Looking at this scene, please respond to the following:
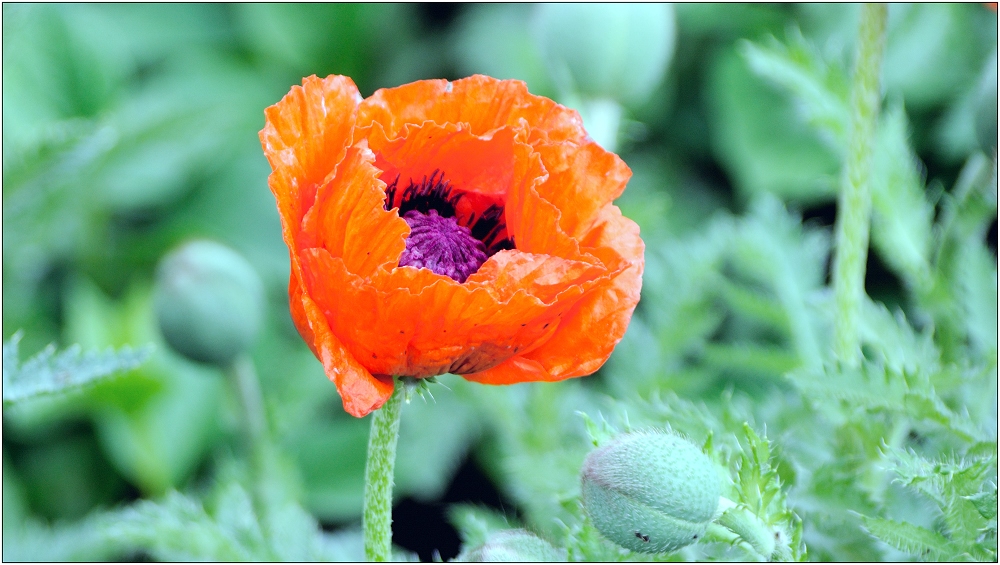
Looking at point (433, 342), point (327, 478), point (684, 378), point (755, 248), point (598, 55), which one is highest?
point (598, 55)

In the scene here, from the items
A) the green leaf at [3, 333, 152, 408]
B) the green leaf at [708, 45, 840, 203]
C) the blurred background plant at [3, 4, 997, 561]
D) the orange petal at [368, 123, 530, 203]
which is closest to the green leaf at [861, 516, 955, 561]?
the blurred background plant at [3, 4, 997, 561]

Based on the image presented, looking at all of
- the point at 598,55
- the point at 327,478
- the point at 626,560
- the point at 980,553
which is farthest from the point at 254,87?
the point at 980,553

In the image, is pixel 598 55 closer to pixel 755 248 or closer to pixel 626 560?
pixel 755 248

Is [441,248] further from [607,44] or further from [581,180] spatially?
[607,44]

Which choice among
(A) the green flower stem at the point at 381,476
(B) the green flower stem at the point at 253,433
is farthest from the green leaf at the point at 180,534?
(A) the green flower stem at the point at 381,476

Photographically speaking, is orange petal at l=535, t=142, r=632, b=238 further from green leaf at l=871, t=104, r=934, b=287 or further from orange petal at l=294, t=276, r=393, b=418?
green leaf at l=871, t=104, r=934, b=287

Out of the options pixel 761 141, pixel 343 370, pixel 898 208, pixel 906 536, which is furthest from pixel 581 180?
pixel 761 141
